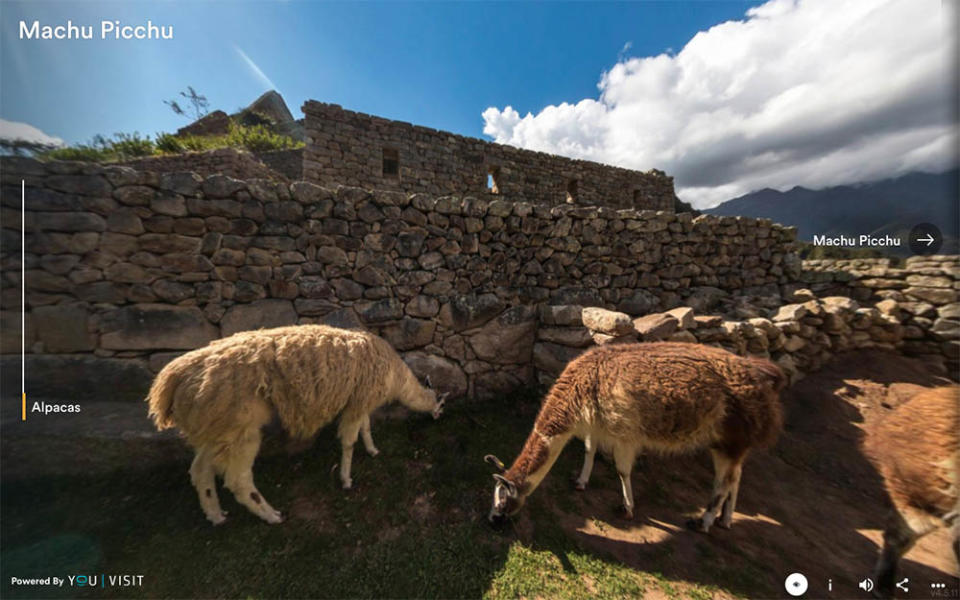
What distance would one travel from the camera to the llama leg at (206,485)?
2480 mm

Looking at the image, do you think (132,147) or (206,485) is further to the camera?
(132,147)

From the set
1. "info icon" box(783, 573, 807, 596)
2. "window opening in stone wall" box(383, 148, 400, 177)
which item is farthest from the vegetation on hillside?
"info icon" box(783, 573, 807, 596)

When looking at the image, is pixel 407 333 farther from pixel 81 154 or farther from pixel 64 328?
pixel 81 154

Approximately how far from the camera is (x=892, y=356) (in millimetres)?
4809

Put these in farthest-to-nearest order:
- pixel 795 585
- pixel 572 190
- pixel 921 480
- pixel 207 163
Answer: pixel 572 190 → pixel 207 163 → pixel 795 585 → pixel 921 480

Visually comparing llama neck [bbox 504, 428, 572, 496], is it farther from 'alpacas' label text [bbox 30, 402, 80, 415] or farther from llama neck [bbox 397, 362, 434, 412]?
'alpacas' label text [bbox 30, 402, 80, 415]

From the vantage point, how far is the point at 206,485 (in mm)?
2518

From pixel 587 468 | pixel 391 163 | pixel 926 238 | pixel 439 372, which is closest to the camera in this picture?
pixel 587 468

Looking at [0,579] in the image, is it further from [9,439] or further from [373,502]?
[373,502]

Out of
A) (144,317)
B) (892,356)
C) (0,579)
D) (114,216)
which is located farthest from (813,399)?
(114,216)

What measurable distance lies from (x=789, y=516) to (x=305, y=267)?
6.23m

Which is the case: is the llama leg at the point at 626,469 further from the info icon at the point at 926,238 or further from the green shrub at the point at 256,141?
the green shrub at the point at 256,141

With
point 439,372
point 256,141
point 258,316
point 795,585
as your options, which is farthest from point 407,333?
point 256,141

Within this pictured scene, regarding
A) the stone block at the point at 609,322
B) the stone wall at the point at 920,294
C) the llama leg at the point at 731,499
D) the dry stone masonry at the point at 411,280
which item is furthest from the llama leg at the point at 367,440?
the stone wall at the point at 920,294
